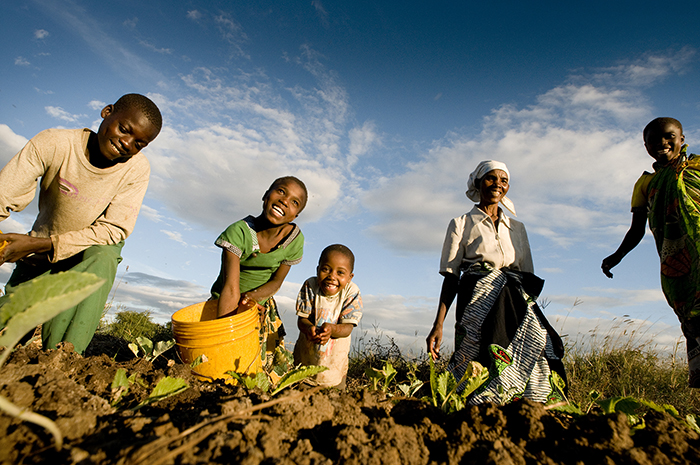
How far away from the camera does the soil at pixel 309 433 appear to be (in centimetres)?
81

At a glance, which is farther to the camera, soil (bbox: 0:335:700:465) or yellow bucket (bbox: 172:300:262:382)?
yellow bucket (bbox: 172:300:262:382)

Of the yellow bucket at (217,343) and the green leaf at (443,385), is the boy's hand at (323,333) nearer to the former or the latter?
the yellow bucket at (217,343)

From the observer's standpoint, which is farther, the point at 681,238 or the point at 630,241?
the point at 630,241

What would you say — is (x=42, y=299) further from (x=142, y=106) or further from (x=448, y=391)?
(x=142, y=106)

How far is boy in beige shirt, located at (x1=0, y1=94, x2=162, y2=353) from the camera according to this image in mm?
2502

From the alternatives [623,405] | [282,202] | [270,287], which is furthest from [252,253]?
[623,405]

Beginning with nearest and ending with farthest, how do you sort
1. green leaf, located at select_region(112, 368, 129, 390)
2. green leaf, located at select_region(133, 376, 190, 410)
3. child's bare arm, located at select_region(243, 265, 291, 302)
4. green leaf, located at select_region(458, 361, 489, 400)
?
green leaf, located at select_region(133, 376, 190, 410), green leaf, located at select_region(112, 368, 129, 390), green leaf, located at select_region(458, 361, 489, 400), child's bare arm, located at select_region(243, 265, 291, 302)

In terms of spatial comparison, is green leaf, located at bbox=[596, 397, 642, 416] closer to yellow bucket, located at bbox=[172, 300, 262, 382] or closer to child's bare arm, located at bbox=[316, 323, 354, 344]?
yellow bucket, located at bbox=[172, 300, 262, 382]

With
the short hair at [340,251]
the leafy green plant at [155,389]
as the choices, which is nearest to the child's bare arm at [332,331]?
the short hair at [340,251]

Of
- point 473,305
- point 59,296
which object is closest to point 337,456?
point 59,296

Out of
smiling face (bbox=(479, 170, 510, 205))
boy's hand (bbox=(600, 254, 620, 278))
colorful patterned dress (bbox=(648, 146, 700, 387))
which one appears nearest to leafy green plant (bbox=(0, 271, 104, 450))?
smiling face (bbox=(479, 170, 510, 205))

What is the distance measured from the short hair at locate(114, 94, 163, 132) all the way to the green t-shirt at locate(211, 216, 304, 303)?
100cm

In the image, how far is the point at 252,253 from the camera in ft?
11.0

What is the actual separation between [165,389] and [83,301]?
1.59 m
